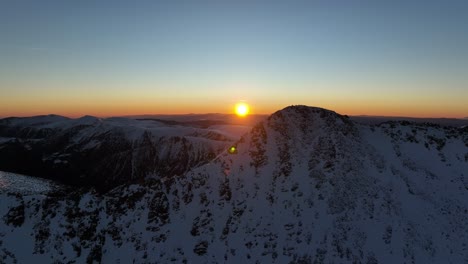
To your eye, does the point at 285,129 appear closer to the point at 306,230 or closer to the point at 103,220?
the point at 306,230

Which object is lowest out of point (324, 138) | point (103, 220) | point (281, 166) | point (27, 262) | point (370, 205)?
point (27, 262)

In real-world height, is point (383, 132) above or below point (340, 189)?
above

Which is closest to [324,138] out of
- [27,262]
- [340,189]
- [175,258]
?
[340,189]

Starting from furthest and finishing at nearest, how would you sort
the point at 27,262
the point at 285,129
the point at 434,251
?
the point at 285,129, the point at 27,262, the point at 434,251

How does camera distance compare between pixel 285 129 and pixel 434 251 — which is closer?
pixel 434 251

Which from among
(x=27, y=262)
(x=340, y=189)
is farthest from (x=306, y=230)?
(x=27, y=262)

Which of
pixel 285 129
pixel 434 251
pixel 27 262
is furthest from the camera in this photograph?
pixel 285 129

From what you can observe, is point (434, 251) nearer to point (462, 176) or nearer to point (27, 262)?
point (462, 176)
